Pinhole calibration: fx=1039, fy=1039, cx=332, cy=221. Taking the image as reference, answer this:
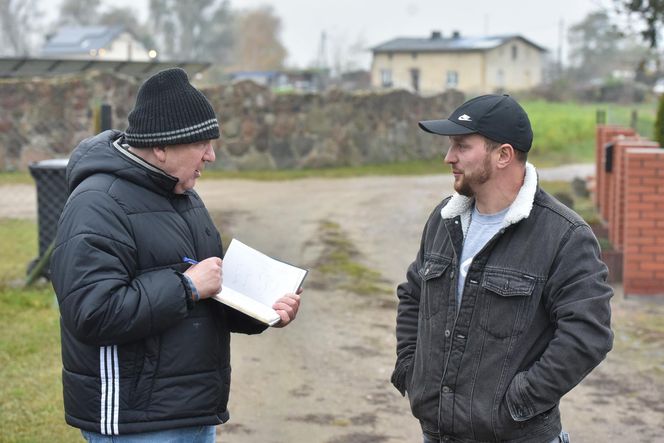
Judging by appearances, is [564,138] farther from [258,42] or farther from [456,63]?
[258,42]

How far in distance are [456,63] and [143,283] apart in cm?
5923

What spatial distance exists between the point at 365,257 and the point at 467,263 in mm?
8219

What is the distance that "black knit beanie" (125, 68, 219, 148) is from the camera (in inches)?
135

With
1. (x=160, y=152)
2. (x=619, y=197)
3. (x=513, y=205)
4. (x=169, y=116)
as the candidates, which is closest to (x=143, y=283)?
(x=160, y=152)

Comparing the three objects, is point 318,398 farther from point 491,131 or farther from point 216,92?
point 216,92

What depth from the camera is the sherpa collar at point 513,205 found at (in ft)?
11.2

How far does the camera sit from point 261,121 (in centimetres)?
2048

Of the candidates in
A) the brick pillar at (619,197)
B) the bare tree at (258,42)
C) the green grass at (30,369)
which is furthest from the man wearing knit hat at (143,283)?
the bare tree at (258,42)

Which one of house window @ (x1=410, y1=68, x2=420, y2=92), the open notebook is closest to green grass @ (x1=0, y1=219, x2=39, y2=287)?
the open notebook

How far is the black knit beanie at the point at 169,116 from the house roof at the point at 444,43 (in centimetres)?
5782

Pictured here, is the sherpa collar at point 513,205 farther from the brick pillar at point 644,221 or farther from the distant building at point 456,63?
the distant building at point 456,63

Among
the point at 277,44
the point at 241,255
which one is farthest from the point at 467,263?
the point at 277,44

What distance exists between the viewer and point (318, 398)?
669 centimetres

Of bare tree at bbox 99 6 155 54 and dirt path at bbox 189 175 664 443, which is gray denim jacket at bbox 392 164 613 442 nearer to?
dirt path at bbox 189 175 664 443
